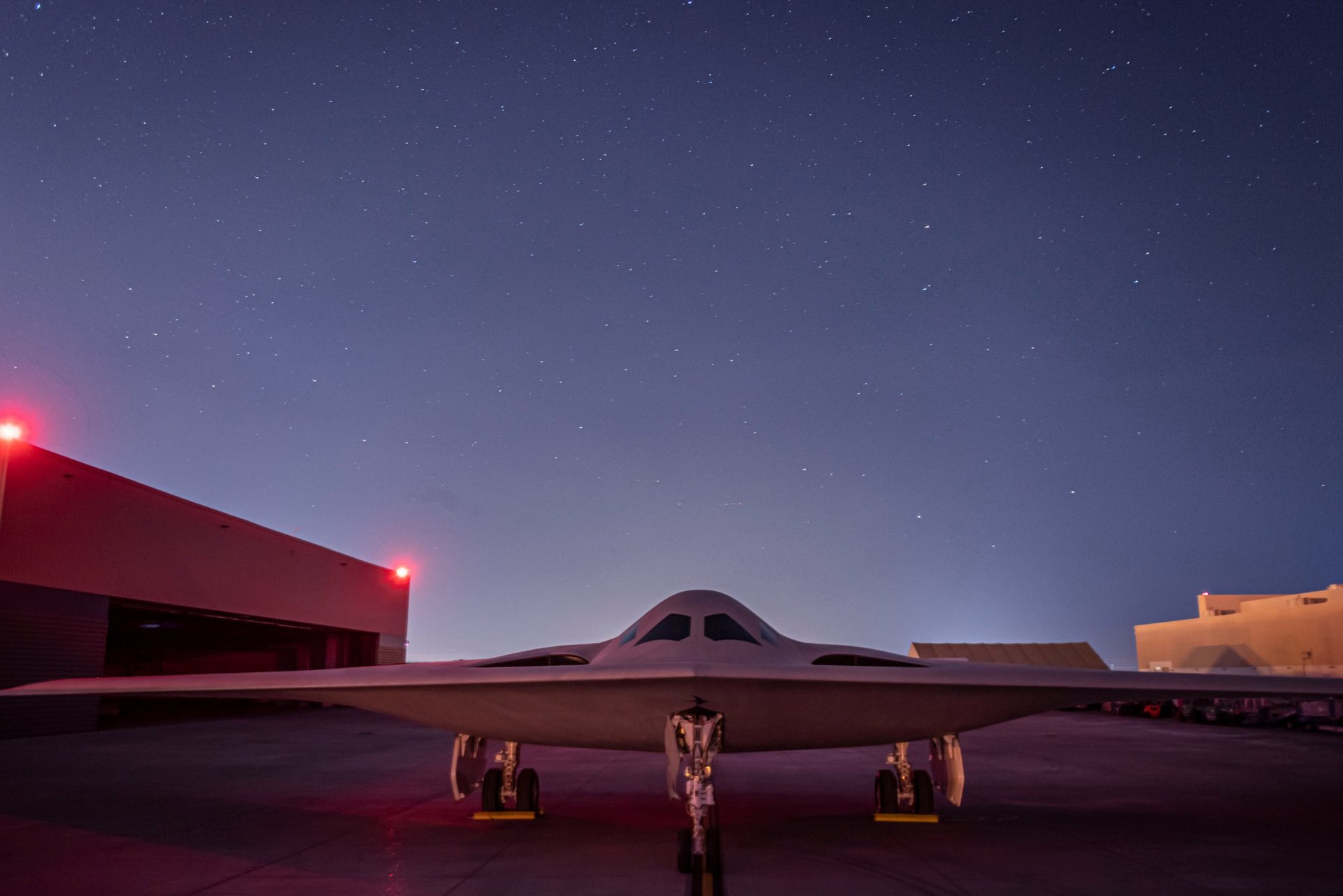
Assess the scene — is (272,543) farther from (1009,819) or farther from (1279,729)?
(1279,729)

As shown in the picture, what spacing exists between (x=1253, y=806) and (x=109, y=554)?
943 inches

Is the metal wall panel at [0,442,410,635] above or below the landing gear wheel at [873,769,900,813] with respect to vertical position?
above

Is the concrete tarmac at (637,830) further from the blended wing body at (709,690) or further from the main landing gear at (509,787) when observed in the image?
the blended wing body at (709,690)

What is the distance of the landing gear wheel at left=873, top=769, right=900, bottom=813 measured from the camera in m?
9.09

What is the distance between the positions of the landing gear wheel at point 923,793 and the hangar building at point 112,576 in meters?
19.0

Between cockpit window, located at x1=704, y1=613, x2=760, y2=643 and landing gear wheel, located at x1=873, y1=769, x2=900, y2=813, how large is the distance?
2662 mm

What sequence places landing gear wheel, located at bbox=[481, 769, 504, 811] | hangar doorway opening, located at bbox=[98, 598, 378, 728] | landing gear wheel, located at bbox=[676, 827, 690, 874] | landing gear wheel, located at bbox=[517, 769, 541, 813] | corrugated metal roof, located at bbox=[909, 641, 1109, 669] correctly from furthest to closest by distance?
corrugated metal roof, located at bbox=[909, 641, 1109, 669], hangar doorway opening, located at bbox=[98, 598, 378, 728], landing gear wheel, located at bbox=[517, 769, 541, 813], landing gear wheel, located at bbox=[481, 769, 504, 811], landing gear wheel, located at bbox=[676, 827, 690, 874]

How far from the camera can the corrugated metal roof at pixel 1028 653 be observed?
152 ft

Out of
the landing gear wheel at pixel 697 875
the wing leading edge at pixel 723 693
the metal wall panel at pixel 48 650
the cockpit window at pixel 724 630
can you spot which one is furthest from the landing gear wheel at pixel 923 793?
the metal wall panel at pixel 48 650

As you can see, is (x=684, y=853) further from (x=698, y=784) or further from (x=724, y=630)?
(x=724, y=630)

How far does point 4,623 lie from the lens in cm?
1944

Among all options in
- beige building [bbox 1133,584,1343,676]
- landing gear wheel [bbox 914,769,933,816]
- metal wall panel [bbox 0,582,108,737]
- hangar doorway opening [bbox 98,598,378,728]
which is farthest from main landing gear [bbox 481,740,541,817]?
beige building [bbox 1133,584,1343,676]

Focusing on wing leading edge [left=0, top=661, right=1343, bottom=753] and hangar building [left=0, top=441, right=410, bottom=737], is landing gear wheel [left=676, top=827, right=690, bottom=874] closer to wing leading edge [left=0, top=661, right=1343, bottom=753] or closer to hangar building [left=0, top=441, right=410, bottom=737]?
wing leading edge [left=0, top=661, right=1343, bottom=753]

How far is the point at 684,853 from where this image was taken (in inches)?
250
